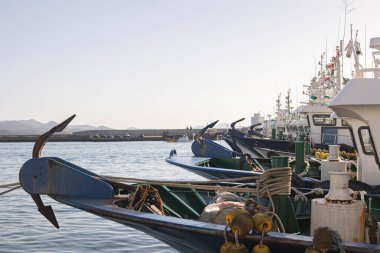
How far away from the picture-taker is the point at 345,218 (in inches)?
237

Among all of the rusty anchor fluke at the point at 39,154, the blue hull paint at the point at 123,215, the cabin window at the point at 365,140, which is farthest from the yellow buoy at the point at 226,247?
the cabin window at the point at 365,140

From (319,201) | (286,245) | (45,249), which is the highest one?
(319,201)

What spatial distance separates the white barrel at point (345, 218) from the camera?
6.02 metres

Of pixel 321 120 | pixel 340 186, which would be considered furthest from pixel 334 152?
pixel 321 120

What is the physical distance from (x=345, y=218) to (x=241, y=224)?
1281 millimetres

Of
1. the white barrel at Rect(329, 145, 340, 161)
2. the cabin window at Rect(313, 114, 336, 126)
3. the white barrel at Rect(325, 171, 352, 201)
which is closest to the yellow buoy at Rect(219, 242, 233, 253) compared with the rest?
the white barrel at Rect(325, 171, 352, 201)

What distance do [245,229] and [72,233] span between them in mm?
9432

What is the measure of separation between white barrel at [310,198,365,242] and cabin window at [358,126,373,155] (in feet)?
8.88

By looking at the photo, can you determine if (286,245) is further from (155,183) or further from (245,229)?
(155,183)

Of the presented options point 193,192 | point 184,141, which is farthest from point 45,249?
point 184,141

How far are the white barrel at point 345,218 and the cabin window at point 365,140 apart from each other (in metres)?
2.71

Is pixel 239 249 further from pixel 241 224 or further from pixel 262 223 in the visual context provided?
pixel 262 223

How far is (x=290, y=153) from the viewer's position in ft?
65.2

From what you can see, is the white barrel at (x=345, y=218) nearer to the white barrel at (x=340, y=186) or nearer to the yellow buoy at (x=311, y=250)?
the white barrel at (x=340, y=186)
